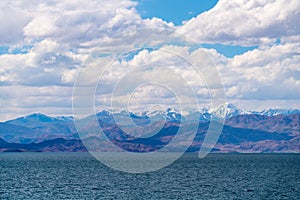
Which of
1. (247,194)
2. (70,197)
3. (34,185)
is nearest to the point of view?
A: (70,197)

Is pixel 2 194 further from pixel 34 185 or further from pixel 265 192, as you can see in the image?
pixel 265 192

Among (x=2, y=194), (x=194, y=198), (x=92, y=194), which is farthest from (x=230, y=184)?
(x=2, y=194)

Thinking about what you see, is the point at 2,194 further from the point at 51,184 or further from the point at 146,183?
the point at 146,183

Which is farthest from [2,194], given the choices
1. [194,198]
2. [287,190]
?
[287,190]

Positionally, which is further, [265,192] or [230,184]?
[230,184]

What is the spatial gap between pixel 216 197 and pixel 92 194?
104 feet

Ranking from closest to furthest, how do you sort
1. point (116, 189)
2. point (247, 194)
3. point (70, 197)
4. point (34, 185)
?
1. point (70, 197)
2. point (247, 194)
3. point (116, 189)
4. point (34, 185)

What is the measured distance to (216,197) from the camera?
117 m

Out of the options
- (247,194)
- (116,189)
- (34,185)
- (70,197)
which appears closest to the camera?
Result: (70,197)

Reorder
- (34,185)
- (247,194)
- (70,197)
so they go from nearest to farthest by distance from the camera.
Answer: (70,197), (247,194), (34,185)

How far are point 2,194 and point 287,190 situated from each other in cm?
7953

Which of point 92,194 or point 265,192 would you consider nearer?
point 92,194

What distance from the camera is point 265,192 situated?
12800cm

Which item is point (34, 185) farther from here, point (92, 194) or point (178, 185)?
point (178, 185)
